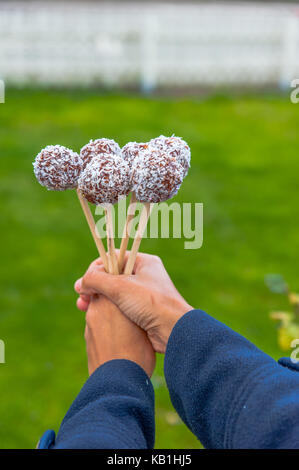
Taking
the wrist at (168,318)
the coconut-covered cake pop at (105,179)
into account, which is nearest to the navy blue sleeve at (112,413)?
the wrist at (168,318)

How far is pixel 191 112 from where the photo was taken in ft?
17.4

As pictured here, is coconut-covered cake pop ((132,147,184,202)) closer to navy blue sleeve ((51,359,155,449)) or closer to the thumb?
the thumb

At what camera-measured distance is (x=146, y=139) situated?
4.29m

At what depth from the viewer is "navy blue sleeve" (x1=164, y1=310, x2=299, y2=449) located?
89 cm

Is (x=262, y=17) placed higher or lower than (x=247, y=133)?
higher

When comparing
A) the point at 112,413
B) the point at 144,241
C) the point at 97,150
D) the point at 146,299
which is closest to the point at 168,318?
the point at 146,299

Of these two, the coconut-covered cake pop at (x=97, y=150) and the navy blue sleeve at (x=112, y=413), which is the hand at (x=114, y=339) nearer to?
the navy blue sleeve at (x=112, y=413)

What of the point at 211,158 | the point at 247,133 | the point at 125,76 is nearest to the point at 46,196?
the point at 211,158

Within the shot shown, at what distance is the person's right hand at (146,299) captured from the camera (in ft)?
4.13

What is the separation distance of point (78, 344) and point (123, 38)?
4439mm

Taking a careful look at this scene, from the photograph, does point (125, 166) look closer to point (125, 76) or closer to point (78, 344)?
point (78, 344)

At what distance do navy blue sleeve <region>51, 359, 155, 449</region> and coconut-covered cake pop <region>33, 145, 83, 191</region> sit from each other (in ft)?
1.40

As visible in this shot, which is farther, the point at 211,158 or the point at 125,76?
the point at 125,76

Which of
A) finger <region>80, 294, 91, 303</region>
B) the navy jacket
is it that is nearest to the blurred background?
finger <region>80, 294, 91, 303</region>
